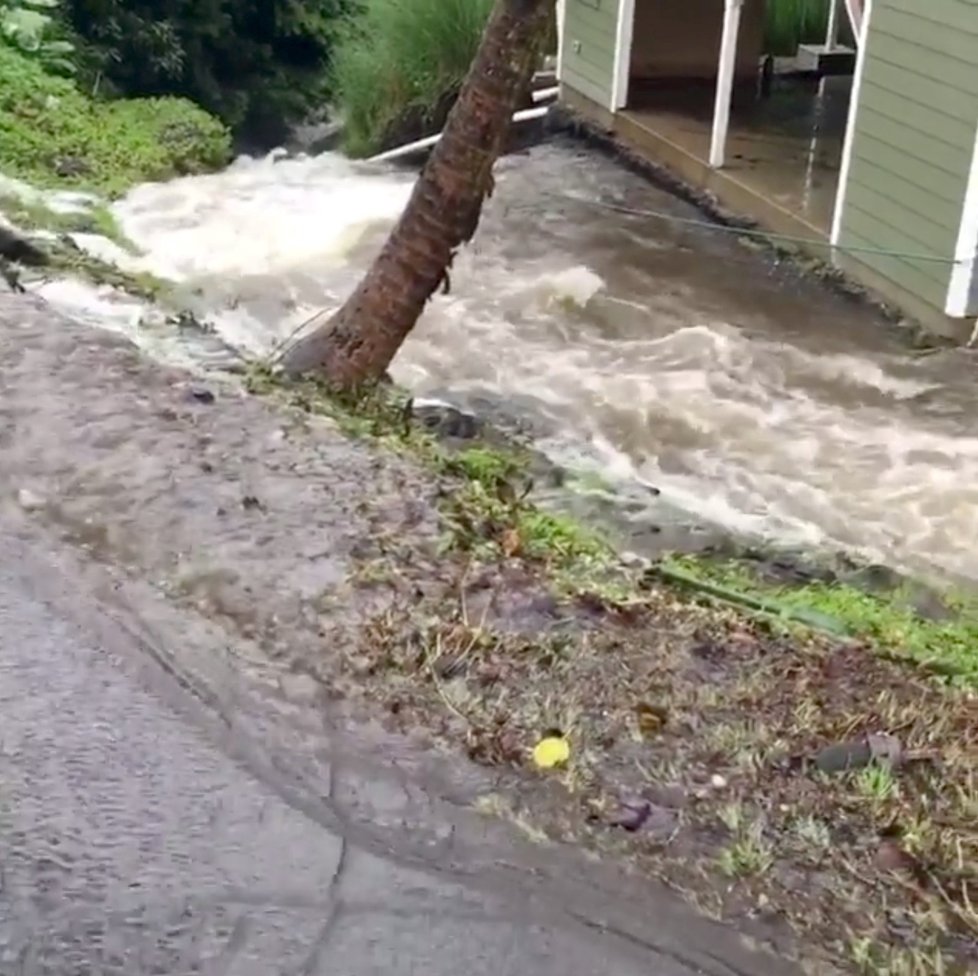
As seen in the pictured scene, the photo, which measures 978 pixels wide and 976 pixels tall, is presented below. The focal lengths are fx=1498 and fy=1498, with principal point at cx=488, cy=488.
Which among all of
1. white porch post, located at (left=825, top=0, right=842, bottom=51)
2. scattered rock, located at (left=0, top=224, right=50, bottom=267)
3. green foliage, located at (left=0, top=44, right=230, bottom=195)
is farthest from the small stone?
white porch post, located at (left=825, top=0, right=842, bottom=51)

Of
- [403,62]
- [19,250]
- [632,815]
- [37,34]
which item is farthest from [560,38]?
[632,815]

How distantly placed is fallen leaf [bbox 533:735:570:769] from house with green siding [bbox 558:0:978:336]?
7.00 meters

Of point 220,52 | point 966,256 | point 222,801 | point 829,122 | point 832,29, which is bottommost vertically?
point 220,52

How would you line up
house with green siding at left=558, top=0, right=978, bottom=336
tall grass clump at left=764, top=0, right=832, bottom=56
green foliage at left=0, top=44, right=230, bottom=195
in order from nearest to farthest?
house with green siding at left=558, top=0, right=978, bottom=336 < green foliage at left=0, top=44, right=230, bottom=195 < tall grass clump at left=764, top=0, right=832, bottom=56

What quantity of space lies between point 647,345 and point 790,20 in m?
10.4

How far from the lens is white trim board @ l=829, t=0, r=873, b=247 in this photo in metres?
10.5

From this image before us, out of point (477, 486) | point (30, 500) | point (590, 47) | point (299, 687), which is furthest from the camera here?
point (590, 47)

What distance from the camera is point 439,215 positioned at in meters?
6.96

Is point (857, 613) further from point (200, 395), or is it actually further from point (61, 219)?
point (61, 219)

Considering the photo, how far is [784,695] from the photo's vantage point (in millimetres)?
3818

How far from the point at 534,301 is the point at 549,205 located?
10.5 feet

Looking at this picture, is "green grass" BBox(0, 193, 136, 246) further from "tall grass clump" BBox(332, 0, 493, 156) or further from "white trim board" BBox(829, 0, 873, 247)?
"tall grass clump" BBox(332, 0, 493, 156)

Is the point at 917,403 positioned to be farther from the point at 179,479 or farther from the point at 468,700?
the point at 468,700

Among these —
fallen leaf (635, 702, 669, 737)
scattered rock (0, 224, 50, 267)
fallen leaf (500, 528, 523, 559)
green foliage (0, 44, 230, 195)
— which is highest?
fallen leaf (635, 702, 669, 737)
